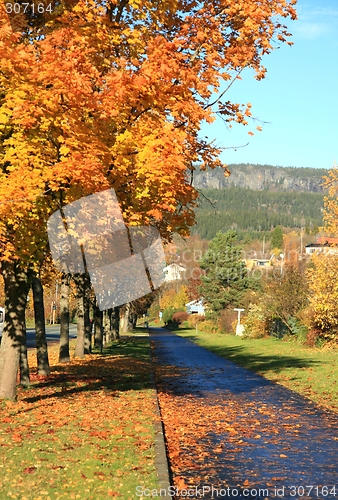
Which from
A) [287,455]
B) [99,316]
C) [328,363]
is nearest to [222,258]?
[99,316]

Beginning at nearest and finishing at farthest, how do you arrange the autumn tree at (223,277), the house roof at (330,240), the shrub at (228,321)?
the house roof at (330,240), the shrub at (228,321), the autumn tree at (223,277)

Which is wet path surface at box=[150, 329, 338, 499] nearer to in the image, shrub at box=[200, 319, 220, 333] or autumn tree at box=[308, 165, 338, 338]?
autumn tree at box=[308, 165, 338, 338]

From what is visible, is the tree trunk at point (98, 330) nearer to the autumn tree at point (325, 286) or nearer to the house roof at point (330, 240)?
the autumn tree at point (325, 286)

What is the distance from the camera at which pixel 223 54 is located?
14125 millimetres

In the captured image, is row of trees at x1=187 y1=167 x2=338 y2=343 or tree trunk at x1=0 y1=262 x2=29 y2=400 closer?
tree trunk at x1=0 y1=262 x2=29 y2=400

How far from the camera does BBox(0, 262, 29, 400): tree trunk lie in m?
15.0

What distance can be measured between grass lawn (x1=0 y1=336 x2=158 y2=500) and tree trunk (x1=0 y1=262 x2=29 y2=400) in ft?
1.64

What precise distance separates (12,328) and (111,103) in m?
5.60

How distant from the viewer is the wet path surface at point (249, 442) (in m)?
8.51

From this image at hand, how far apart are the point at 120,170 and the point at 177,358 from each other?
23.7 metres

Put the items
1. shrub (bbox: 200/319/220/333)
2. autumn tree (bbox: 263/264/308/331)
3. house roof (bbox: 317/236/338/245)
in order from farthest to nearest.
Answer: shrub (bbox: 200/319/220/333)
autumn tree (bbox: 263/264/308/331)
house roof (bbox: 317/236/338/245)

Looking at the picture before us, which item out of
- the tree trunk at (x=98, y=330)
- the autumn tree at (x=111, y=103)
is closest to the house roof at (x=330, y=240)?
the tree trunk at (x=98, y=330)

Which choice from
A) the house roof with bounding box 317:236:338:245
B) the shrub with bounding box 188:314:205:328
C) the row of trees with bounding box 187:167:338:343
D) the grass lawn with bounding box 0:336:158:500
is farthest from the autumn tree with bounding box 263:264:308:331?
the shrub with bounding box 188:314:205:328

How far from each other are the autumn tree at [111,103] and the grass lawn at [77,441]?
311 cm
